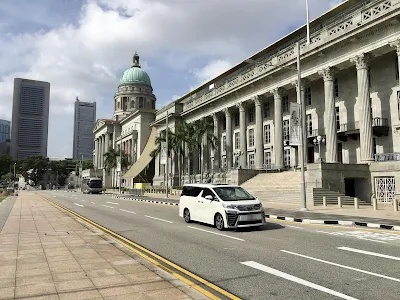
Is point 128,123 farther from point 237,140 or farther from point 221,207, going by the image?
point 221,207

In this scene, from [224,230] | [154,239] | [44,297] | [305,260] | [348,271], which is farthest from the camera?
[224,230]

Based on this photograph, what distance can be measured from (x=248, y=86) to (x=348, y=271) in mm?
38621

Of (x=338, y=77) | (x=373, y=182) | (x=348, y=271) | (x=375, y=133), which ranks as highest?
(x=338, y=77)

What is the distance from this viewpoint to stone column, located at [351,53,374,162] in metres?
29.1

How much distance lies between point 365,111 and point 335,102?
6811 millimetres

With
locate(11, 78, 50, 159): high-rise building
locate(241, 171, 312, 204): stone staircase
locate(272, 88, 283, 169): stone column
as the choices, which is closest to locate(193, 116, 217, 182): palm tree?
locate(272, 88, 283, 169): stone column

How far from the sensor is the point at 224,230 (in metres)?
13.1

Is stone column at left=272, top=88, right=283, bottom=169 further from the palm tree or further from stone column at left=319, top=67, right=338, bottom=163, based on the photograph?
the palm tree

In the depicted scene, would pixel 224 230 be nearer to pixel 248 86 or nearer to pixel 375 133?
pixel 375 133

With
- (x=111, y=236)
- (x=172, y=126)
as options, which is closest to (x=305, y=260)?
(x=111, y=236)

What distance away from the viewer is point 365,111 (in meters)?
29.2

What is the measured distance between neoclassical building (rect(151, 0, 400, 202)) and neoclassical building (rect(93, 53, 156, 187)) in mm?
35562

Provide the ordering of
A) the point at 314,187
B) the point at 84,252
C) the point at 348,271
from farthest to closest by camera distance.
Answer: the point at 314,187
the point at 84,252
the point at 348,271

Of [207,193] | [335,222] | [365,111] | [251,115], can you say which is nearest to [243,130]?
[251,115]
